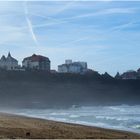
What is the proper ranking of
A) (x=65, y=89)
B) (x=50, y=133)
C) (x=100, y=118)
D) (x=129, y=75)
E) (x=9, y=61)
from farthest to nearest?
(x=129, y=75), (x=9, y=61), (x=65, y=89), (x=100, y=118), (x=50, y=133)

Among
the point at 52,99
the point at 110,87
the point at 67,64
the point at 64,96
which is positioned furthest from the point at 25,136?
the point at 67,64

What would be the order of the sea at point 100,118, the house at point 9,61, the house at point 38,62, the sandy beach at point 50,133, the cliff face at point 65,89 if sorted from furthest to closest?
the house at point 38,62 < the house at point 9,61 < the cliff face at point 65,89 < the sea at point 100,118 < the sandy beach at point 50,133

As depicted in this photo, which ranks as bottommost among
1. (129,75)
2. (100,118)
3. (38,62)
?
(100,118)

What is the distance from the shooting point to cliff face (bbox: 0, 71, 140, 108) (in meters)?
78.1

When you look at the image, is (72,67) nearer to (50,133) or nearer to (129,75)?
(129,75)

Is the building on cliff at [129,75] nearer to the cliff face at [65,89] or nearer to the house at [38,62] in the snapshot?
the cliff face at [65,89]

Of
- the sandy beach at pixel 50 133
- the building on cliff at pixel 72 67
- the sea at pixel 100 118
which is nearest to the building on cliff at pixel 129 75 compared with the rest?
the building on cliff at pixel 72 67

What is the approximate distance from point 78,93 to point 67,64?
35.1m

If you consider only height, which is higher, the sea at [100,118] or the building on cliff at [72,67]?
the building on cliff at [72,67]

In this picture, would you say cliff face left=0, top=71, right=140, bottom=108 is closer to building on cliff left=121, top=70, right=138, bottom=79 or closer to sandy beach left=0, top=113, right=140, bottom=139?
building on cliff left=121, top=70, right=138, bottom=79

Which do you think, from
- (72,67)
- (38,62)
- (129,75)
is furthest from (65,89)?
(129,75)

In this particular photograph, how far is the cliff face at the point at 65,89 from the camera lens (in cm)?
7806

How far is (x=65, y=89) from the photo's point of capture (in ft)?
295

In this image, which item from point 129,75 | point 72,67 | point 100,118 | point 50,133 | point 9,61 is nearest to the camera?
point 50,133
